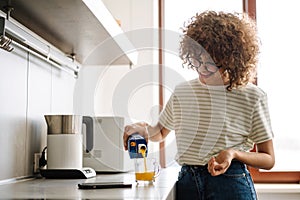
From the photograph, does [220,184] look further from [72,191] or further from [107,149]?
[107,149]

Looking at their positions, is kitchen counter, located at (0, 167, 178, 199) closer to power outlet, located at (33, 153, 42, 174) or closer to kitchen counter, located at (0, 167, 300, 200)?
kitchen counter, located at (0, 167, 300, 200)

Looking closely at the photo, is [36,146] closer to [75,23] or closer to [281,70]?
[75,23]

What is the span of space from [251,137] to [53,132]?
73 cm

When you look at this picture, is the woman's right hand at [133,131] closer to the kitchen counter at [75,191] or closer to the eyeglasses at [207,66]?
the kitchen counter at [75,191]

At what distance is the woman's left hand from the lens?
1200mm

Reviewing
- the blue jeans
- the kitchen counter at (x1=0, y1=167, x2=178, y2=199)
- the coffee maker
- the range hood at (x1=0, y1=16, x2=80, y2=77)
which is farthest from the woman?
the range hood at (x1=0, y1=16, x2=80, y2=77)

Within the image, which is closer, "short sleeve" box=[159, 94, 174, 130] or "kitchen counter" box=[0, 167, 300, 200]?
"kitchen counter" box=[0, 167, 300, 200]

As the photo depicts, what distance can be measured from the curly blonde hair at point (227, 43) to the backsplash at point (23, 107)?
59 centimetres

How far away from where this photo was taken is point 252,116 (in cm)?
145

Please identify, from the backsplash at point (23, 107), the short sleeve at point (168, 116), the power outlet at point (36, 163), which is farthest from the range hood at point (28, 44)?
the short sleeve at point (168, 116)

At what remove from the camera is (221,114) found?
57.5 inches

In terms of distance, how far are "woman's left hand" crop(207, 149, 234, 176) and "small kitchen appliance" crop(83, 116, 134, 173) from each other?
0.80 meters

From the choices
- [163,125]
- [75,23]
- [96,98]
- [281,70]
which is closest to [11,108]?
[75,23]

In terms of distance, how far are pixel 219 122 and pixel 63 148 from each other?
59 cm
